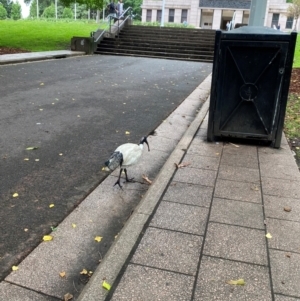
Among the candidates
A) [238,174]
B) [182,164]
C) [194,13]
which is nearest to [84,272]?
[182,164]

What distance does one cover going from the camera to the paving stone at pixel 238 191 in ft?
12.1

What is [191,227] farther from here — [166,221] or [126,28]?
[126,28]

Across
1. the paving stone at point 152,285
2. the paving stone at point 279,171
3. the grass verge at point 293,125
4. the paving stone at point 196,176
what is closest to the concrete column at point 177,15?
the grass verge at point 293,125

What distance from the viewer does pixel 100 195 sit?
12.4 ft

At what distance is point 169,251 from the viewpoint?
2.76m

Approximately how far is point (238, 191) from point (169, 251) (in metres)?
1.37

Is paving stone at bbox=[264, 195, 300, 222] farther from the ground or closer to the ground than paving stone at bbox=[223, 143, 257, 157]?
farther from the ground

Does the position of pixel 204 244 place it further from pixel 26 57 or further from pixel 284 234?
pixel 26 57

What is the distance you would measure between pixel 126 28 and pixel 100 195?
2318 centimetres

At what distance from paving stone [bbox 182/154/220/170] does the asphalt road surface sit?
3.58 feet

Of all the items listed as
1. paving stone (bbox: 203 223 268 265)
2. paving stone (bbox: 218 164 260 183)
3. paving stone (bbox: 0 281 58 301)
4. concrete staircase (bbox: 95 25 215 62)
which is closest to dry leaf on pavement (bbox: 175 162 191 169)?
paving stone (bbox: 218 164 260 183)

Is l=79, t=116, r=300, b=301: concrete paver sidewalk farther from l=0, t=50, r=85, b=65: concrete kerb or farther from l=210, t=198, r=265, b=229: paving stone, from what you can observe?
l=0, t=50, r=85, b=65: concrete kerb

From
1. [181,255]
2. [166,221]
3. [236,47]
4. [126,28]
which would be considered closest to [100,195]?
[166,221]

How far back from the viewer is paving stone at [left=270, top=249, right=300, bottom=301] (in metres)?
2.39
